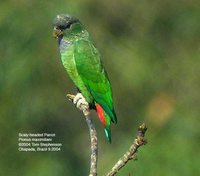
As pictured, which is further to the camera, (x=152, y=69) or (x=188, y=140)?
(x=152, y=69)

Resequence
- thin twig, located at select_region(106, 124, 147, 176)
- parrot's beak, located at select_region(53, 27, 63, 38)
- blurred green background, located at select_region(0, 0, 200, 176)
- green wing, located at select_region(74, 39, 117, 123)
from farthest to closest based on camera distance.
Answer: blurred green background, located at select_region(0, 0, 200, 176)
green wing, located at select_region(74, 39, 117, 123)
parrot's beak, located at select_region(53, 27, 63, 38)
thin twig, located at select_region(106, 124, 147, 176)

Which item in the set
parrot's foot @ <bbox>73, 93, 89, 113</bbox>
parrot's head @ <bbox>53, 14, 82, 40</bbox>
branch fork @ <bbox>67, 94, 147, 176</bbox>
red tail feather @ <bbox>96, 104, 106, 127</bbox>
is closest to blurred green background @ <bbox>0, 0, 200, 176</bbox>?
red tail feather @ <bbox>96, 104, 106, 127</bbox>

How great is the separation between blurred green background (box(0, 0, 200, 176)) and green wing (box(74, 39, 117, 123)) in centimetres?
533

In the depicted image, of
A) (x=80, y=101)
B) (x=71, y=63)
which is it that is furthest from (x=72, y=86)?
(x=80, y=101)

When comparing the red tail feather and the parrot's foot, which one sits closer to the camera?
Result: the parrot's foot

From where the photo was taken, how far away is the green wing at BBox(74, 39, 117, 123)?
13.3ft

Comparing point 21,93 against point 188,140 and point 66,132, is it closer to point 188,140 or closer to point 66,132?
point 66,132

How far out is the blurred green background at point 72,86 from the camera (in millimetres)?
10258

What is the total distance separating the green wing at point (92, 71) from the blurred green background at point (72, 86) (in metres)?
5.33

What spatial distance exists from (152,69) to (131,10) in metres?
1.41

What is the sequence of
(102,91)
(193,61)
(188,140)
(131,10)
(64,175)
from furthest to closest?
(131,10), (193,61), (64,175), (188,140), (102,91)

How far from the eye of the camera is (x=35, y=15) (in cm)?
1127

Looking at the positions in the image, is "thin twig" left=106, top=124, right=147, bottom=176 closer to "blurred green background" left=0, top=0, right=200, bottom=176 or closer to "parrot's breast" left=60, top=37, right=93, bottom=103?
"parrot's breast" left=60, top=37, right=93, bottom=103

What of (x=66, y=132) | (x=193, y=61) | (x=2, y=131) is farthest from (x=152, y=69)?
(x=2, y=131)
